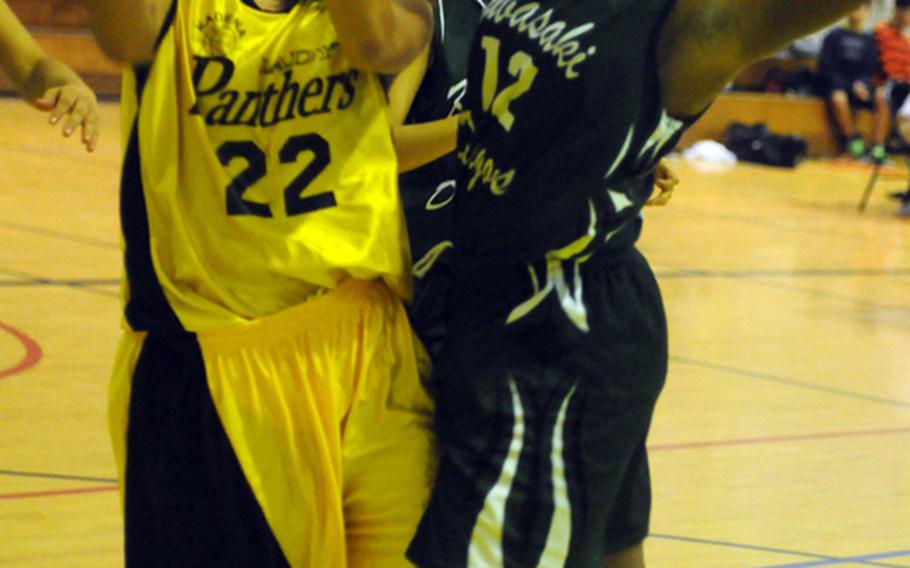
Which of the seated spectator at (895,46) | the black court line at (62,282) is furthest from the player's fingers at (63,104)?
the seated spectator at (895,46)

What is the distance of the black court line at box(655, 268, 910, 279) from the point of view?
23.1 ft

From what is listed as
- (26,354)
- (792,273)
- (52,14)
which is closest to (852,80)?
(52,14)

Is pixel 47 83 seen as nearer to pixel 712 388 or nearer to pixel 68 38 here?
pixel 712 388

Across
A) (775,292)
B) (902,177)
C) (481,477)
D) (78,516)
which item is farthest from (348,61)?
(902,177)

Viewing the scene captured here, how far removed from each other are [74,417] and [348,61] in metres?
2.37

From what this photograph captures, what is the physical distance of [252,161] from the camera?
6.33ft

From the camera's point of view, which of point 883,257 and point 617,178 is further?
point 883,257

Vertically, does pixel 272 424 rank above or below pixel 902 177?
above

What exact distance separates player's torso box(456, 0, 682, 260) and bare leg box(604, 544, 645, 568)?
42cm

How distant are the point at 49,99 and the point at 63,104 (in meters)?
0.03

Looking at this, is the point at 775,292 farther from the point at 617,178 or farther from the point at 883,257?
the point at 617,178

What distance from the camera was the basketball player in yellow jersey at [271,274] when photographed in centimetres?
192

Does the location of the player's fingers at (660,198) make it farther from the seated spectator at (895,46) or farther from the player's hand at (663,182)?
the seated spectator at (895,46)

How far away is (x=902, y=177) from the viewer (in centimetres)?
1346
